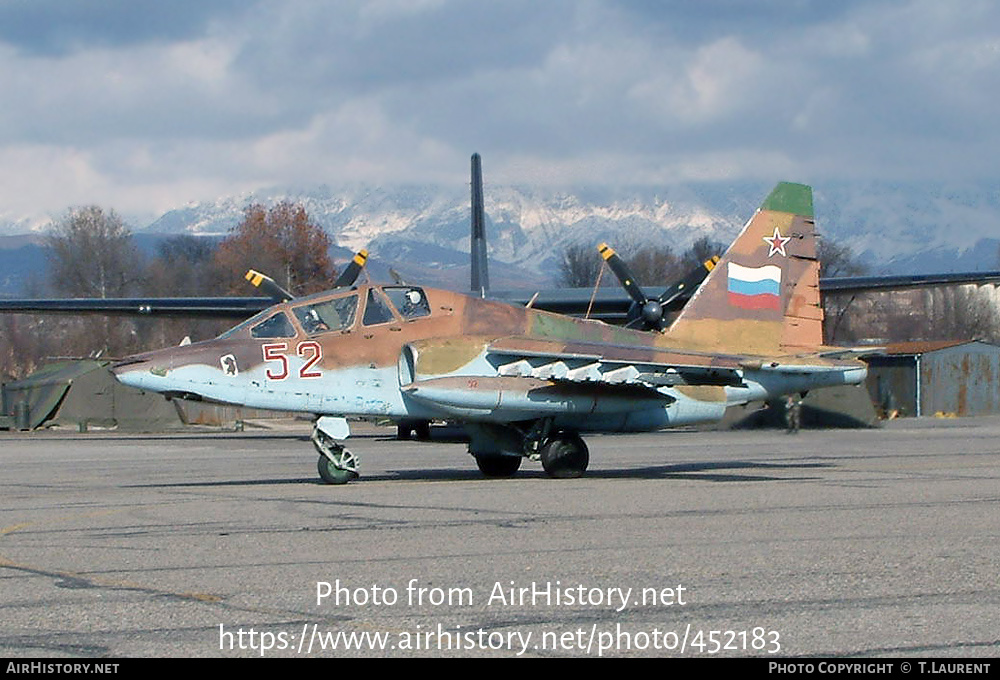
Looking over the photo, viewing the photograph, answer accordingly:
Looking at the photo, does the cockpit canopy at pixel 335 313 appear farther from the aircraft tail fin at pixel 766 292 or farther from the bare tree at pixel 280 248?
the bare tree at pixel 280 248

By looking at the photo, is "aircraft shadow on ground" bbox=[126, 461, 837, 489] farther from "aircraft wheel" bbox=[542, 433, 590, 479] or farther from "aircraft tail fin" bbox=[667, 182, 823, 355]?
"aircraft tail fin" bbox=[667, 182, 823, 355]

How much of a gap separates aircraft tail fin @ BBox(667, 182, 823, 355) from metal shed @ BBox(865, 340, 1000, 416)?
29292 mm

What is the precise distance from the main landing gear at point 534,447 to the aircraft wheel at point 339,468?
185 centimetres

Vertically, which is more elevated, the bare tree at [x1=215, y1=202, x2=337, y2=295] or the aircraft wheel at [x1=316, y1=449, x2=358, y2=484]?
the bare tree at [x1=215, y1=202, x2=337, y2=295]

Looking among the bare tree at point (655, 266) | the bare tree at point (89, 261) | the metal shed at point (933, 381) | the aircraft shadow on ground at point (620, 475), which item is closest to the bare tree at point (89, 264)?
the bare tree at point (89, 261)

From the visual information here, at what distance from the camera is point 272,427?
4650cm

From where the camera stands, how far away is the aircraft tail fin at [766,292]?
19.7 meters

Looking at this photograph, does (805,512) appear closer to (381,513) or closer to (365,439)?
(381,513)

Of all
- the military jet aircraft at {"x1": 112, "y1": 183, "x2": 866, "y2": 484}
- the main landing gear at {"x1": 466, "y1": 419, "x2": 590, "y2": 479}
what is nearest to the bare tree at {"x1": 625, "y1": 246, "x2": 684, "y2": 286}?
the military jet aircraft at {"x1": 112, "y1": 183, "x2": 866, "y2": 484}

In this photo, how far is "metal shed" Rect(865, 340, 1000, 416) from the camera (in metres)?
49.1

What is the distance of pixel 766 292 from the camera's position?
19.9m

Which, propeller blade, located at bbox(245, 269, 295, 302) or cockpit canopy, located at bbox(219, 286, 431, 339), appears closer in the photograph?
cockpit canopy, located at bbox(219, 286, 431, 339)
